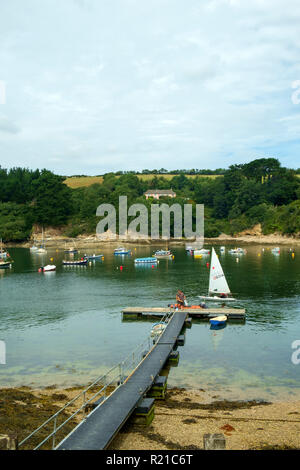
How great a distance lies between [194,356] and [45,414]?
1664 cm

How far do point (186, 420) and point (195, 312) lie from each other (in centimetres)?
2853

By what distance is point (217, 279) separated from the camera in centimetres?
6147

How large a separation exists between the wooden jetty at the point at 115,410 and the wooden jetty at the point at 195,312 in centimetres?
1656

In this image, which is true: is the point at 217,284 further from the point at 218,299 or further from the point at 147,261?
the point at 147,261

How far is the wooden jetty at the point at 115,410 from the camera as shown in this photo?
63.0ft

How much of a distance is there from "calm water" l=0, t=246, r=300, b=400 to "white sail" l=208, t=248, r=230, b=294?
346 centimetres

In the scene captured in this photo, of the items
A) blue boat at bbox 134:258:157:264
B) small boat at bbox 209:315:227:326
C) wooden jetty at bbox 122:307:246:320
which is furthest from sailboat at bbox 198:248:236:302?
blue boat at bbox 134:258:157:264

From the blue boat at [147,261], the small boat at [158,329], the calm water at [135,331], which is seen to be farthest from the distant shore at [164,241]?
the small boat at [158,329]

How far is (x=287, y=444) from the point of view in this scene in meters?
21.1

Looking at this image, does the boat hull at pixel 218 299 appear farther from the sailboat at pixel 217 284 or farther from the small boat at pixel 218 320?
the small boat at pixel 218 320

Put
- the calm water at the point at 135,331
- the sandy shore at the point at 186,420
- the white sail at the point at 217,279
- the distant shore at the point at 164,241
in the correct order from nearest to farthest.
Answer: the sandy shore at the point at 186,420 < the calm water at the point at 135,331 < the white sail at the point at 217,279 < the distant shore at the point at 164,241

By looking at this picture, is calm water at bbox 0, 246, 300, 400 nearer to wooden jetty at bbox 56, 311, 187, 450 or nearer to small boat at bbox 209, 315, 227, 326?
small boat at bbox 209, 315, 227, 326

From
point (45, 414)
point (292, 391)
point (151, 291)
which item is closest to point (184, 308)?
point (151, 291)
